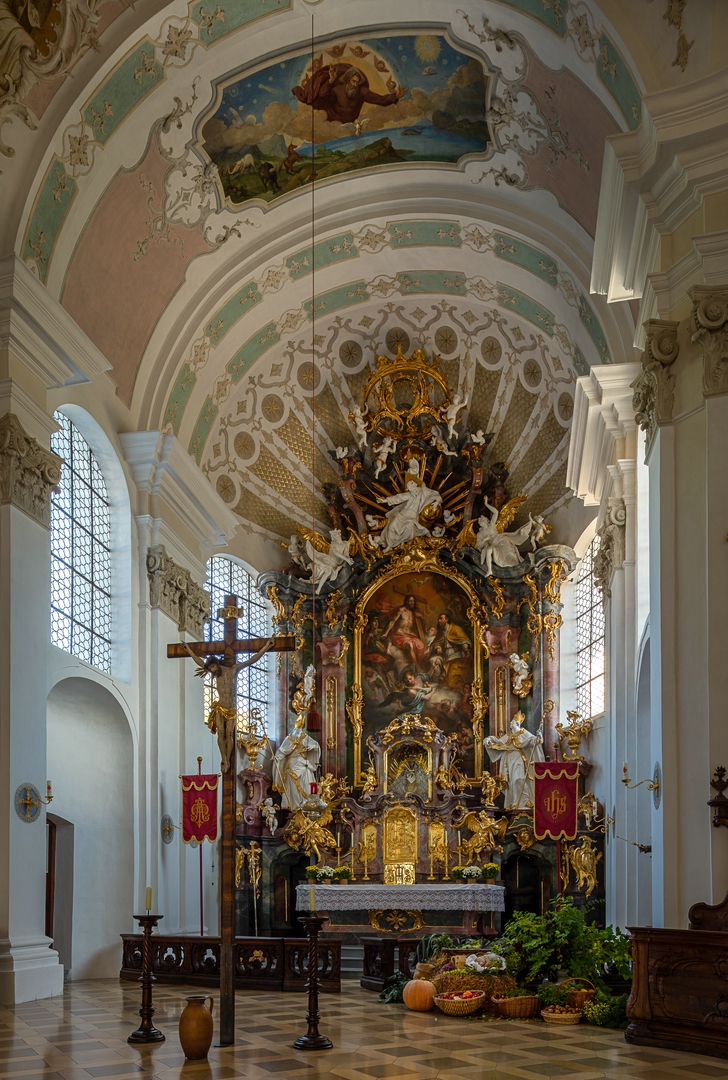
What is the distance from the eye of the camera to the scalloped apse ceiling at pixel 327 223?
14648 mm

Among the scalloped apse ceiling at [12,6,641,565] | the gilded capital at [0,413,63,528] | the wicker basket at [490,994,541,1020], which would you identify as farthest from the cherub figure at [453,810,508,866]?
the gilded capital at [0,413,63,528]

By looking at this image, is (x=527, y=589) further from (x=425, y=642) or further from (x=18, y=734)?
(x=18, y=734)

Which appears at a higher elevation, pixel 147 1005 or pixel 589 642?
pixel 589 642

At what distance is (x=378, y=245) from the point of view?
19.8 meters

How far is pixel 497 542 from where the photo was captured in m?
21.7

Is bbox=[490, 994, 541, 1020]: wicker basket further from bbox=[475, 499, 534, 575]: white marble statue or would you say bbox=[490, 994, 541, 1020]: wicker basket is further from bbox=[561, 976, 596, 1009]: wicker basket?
bbox=[475, 499, 534, 575]: white marble statue

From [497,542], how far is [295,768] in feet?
17.4

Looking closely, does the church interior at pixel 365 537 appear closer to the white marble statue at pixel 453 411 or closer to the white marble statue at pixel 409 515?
the white marble statue at pixel 409 515

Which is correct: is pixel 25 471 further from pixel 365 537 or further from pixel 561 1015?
pixel 365 537

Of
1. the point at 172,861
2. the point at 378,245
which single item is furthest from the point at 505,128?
the point at 172,861

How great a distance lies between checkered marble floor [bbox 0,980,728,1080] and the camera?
308 inches

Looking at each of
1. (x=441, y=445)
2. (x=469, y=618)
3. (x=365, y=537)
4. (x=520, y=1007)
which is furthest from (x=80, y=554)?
(x=520, y=1007)

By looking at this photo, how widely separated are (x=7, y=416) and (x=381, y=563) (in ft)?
32.2

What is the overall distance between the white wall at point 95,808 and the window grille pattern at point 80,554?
639 mm
